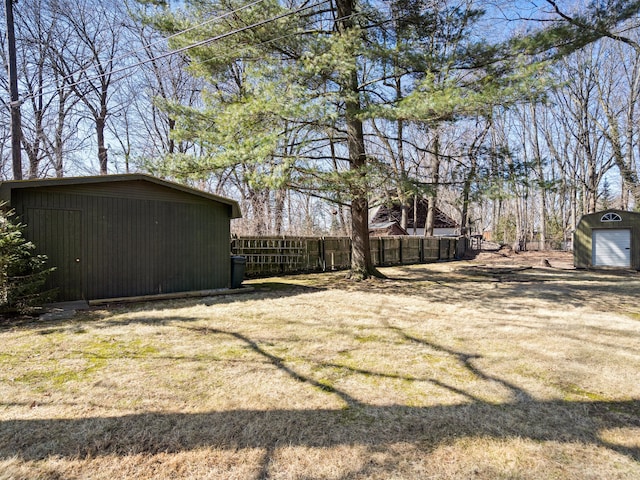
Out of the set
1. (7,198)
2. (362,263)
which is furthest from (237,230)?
(7,198)

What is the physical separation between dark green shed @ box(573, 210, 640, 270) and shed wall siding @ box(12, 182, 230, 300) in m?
13.8

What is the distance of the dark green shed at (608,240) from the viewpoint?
13250 mm

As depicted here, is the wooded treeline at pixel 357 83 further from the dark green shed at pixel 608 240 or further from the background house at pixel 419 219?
the background house at pixel 419 219

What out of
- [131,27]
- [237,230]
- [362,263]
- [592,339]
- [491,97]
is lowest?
[592,339]

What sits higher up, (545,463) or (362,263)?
(362,263)

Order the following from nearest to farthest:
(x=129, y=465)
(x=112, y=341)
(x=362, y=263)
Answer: (x=129, y=465) → (x=112, y=341) → (x=362, y=263)

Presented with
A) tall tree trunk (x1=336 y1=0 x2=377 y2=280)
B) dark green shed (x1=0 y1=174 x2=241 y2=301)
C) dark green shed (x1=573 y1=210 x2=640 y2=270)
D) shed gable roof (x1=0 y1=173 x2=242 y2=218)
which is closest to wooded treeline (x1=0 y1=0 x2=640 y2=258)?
tall tree trunk (x1=336 y1=0 x2=377 y2=280)

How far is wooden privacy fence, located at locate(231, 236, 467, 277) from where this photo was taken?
11305 mm

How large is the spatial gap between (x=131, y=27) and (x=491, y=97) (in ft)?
52.0

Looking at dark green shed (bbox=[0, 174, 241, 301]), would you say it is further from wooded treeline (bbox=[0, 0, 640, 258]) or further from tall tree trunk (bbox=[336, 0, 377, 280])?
tall tree trunk (bbox=[336, 0, 377, 280])

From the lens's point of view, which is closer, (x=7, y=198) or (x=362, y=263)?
(x=7, y=198)

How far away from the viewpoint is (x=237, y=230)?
Result: 17141 mm

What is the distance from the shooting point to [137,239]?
728 cm

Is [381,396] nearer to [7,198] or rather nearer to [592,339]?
[592,339]
